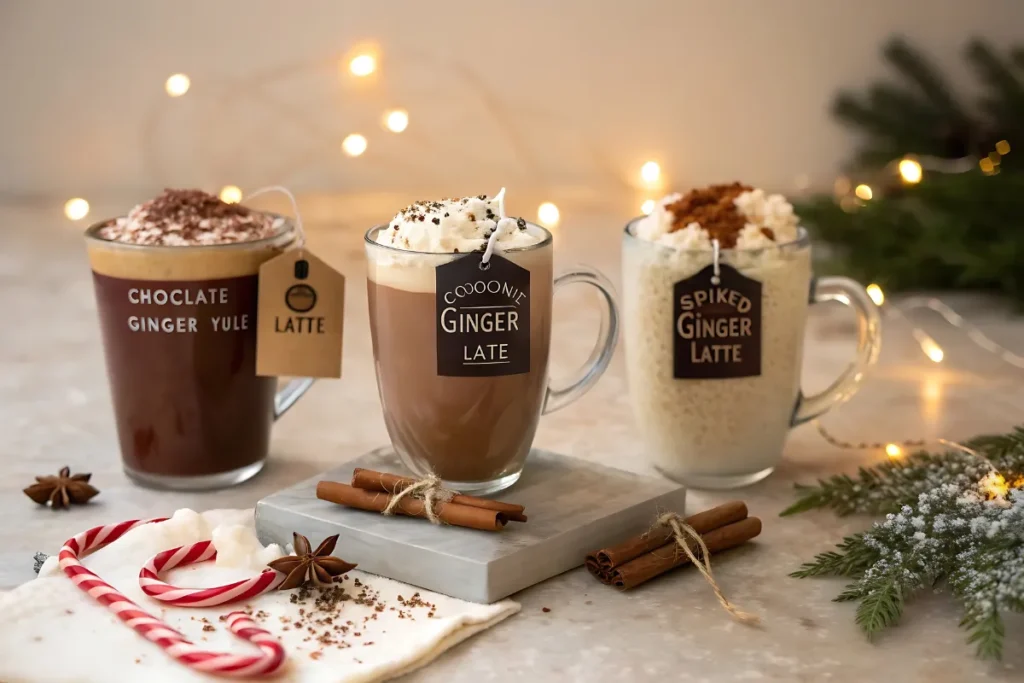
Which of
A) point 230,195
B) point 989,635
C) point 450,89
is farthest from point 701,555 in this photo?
point 450,89

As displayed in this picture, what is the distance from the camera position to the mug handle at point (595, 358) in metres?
1.38

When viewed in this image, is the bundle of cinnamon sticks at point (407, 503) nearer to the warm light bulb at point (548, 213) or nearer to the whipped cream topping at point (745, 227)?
the whipped cream topping at point (745, 227)

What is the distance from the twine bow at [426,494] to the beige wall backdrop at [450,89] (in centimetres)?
204

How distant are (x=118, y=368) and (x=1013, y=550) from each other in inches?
36.9

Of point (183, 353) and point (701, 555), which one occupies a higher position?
point (183, 353)

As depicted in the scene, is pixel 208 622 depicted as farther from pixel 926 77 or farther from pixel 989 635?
pixel 926 77

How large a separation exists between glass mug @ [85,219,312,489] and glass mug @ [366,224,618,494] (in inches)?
7.1

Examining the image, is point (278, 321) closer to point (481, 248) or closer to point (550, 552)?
point (481, 248)

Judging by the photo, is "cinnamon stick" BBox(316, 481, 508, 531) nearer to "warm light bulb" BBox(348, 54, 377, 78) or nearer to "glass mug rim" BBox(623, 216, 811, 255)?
"glass mug rim" BBox(623, 216, 811, 255)

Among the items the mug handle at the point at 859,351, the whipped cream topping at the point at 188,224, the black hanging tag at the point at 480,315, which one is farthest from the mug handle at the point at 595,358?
the whipped cream topping at the point at 188,224

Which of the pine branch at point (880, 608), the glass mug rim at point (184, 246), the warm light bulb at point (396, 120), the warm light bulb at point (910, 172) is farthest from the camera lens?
the warm light bulb at point (396, 120)

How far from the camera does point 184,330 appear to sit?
1.35m

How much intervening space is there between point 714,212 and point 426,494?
472 mm

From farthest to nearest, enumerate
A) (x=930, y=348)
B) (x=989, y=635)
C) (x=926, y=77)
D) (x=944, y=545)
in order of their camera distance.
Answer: (x=926, y=77), (x=930, y=348), (x=944, y=545), (x=989, y=635)
